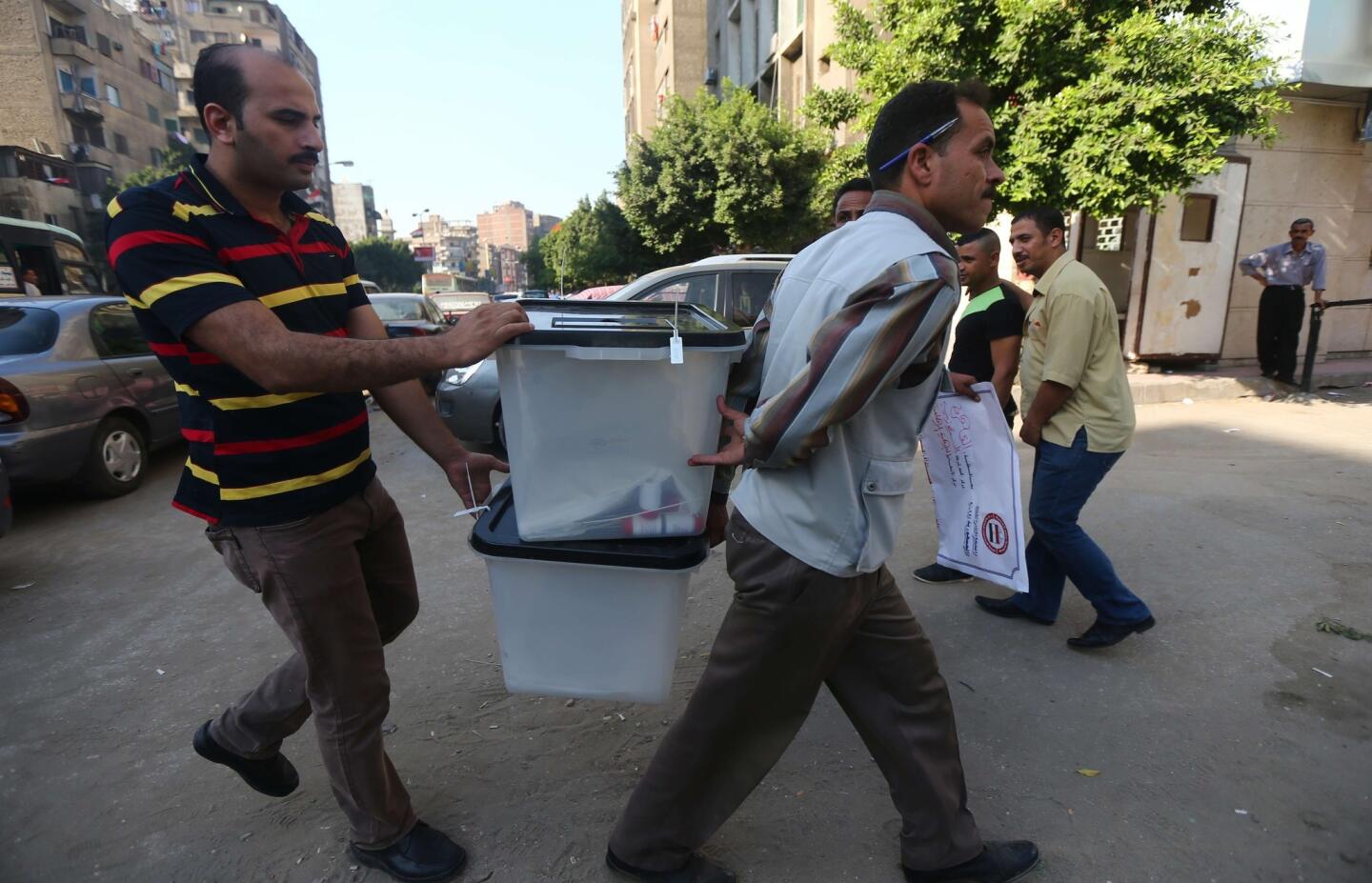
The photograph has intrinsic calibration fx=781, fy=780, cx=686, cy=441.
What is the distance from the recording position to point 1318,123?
34.2ft

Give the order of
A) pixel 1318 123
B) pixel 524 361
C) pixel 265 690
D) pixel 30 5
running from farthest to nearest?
pixel 30 5, pixel 1318 123, pixel 265 690, pixel 524 361

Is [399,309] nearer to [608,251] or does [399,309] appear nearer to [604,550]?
[604,550]

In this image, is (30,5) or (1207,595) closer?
(1207,595)

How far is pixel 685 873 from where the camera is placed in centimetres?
195

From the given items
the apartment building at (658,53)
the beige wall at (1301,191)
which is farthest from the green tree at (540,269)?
the beige wall at (1301,191)

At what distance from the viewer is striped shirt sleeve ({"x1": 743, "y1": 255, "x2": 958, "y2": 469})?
1.47 meters

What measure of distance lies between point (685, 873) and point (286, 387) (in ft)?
4.85

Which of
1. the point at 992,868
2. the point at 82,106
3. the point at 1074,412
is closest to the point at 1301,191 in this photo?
the point at 1074,412

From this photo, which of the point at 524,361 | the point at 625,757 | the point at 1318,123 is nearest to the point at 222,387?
the point at 524,361

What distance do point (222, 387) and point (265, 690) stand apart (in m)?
0.89

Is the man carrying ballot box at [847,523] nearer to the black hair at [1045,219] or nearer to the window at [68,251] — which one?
the black hair at [1045,219]

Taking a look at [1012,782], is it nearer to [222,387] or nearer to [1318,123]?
[222,387]

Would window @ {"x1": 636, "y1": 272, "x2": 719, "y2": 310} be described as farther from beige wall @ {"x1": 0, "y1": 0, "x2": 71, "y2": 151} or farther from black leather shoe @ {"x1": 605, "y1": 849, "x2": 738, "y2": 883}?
beige wall @ {"x1": 0, "y1": 0, "x2": 71, "y2": 151}

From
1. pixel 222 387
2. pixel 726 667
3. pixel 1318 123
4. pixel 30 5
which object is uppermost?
pixel 30 5
